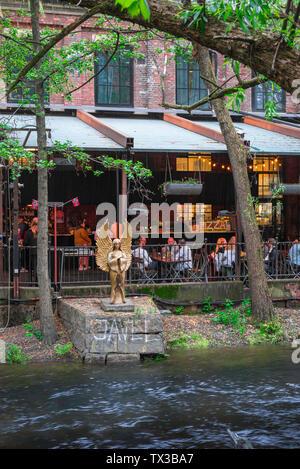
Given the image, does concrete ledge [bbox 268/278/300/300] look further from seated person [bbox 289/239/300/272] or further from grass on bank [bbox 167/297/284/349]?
grass on bank [bbox 167/297/284/349]

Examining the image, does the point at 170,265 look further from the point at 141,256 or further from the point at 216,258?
the point at 216,258

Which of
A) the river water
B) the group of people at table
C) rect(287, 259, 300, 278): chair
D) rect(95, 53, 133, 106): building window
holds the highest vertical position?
rect(95, 53, 133, 106): building window

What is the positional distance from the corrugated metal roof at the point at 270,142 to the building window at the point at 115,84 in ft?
14.7

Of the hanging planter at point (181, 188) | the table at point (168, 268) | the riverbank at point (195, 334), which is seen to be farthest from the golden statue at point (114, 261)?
the hanging planter at point (181, 188)

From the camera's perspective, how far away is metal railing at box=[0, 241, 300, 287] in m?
14.6

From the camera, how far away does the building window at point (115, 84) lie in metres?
20.7

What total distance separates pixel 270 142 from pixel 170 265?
524cm

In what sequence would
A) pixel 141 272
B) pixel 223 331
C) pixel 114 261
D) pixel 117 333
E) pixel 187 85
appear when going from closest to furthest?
pixel 117 333 → pixel 114 261 → pixel 223 331 → pixel 141 272 → pixel 187 85

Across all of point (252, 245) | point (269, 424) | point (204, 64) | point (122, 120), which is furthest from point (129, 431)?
point (122, 120)

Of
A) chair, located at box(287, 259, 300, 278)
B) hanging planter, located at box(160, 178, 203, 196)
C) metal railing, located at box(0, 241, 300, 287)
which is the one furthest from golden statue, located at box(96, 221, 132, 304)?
chair, located at box(287, 259, 300, 278)

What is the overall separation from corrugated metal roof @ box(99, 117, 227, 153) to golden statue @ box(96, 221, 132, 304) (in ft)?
10.9

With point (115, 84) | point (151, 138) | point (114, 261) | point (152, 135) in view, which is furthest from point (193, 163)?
point (114, 261)

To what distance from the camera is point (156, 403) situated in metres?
9.33

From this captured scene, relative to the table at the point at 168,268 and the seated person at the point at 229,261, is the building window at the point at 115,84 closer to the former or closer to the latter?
the table at the point at 168,268
